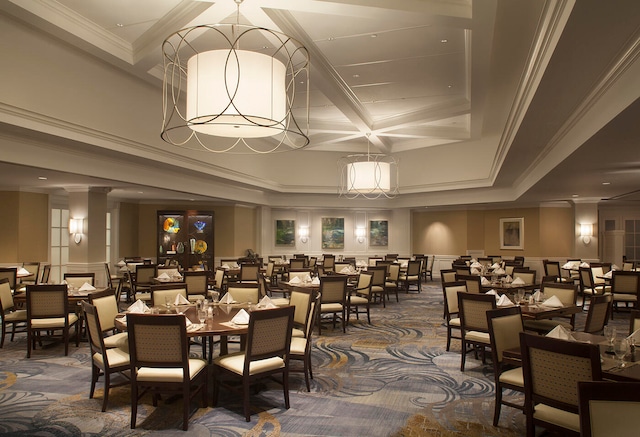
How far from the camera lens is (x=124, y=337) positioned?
4980mm

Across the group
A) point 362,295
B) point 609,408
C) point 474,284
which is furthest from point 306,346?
point 362,295

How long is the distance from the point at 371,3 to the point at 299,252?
1290 centimetres

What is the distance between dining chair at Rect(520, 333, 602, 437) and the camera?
2.87 meters

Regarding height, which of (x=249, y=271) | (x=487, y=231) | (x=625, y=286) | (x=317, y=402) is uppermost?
(x=487, y=231)

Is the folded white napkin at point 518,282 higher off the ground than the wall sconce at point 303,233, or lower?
lower

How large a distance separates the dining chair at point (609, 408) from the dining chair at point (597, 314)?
285cm

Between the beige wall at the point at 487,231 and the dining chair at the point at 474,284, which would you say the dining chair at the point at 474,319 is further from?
the beige wall at the point at 487,231

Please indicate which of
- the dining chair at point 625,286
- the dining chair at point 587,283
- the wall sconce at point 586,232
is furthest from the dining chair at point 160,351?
the wall sconce at point 586,232

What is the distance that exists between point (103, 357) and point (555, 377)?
11.9 ft

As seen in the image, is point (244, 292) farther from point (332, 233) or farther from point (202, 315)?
point (332, 233)

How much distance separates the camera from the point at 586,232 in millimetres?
14094

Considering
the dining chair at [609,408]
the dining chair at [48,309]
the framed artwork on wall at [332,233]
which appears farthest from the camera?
the framed artwork on wall at [332,233]

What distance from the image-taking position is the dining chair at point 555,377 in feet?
9.40

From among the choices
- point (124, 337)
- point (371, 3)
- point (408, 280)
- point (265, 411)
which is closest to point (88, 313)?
point (124, 337)
